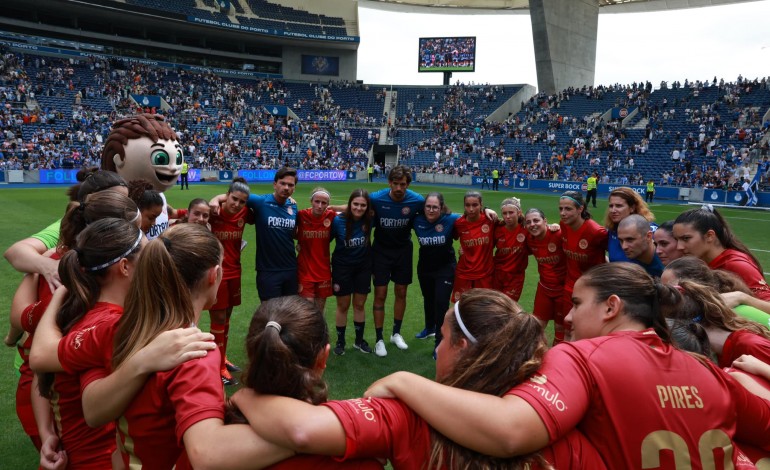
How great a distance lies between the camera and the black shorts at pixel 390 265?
263 inches

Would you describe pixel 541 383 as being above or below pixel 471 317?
below

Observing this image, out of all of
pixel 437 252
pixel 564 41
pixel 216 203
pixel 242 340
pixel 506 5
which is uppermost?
pixel 506 5

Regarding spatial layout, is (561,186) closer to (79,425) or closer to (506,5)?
(506,5)

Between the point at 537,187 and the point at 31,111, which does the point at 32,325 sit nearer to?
the point at 537,187

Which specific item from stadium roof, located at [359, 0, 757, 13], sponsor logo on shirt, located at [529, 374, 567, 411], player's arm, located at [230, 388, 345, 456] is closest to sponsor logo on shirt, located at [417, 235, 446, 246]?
sponsor logo on shirt, located at [529, 374, 567, 411]

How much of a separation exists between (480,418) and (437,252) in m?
5.06

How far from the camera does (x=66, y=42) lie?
44875mm

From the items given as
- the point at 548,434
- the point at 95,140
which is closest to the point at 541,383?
the point at 548,434

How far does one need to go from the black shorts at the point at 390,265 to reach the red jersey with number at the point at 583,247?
6.75 feet

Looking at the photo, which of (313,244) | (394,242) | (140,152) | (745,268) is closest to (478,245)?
(394,242)

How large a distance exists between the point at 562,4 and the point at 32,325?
47733mm

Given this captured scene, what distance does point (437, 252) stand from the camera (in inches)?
260

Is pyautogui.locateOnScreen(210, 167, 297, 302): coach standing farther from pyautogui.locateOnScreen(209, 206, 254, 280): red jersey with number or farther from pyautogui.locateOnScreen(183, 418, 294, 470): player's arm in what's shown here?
pyautogui.locateOnScreen(183, 418, 294, 470): player's arm

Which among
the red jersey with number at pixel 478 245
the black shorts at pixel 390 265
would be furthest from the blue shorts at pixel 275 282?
the red jersey with number at pixel 478 245
